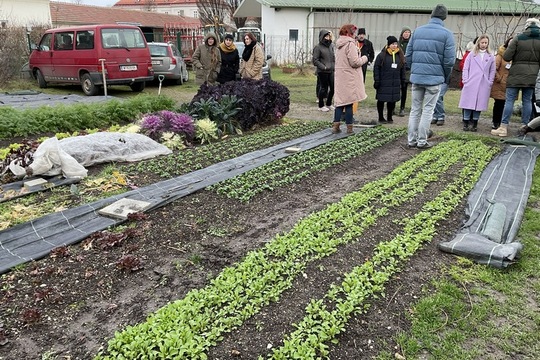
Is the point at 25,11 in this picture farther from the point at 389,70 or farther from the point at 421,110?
the point at 421,110

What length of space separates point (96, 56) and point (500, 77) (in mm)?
10043

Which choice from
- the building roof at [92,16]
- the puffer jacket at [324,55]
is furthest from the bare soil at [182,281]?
the building roof at [92,16]

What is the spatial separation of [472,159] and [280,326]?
4612 mm

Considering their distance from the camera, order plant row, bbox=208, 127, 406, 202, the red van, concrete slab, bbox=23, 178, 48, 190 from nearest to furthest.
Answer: concrete slab, bbox=23, 178, 48, 190
plant row, bbox=208, 127, 406, 202
the red van

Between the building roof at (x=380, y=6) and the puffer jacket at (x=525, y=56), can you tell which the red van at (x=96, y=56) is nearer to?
the puffer jacket at (x=525, y=56)

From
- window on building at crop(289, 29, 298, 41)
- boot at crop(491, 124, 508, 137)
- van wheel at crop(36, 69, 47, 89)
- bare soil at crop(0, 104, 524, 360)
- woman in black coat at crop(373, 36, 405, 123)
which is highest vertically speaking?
window on building at crop(289, 29, 298, 41)

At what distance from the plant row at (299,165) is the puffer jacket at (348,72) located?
706mm

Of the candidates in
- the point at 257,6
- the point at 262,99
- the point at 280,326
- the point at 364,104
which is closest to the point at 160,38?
the point at 257,6

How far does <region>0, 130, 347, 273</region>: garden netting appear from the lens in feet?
11.2

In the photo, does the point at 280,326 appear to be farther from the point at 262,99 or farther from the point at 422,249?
the point at 262,99

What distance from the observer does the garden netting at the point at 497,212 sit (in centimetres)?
341

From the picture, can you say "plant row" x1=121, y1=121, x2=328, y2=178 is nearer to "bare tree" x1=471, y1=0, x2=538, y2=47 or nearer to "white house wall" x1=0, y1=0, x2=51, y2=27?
"bare tree" x1=471, y1=0, x2=538, y2=47

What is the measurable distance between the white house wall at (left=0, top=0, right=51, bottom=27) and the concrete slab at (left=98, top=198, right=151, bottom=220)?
30.7 meters

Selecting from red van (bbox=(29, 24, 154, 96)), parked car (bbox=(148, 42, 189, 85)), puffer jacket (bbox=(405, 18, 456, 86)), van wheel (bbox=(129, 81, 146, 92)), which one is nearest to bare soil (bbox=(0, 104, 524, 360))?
puffer jacket (bbox=(405, 18, 456, 86))
